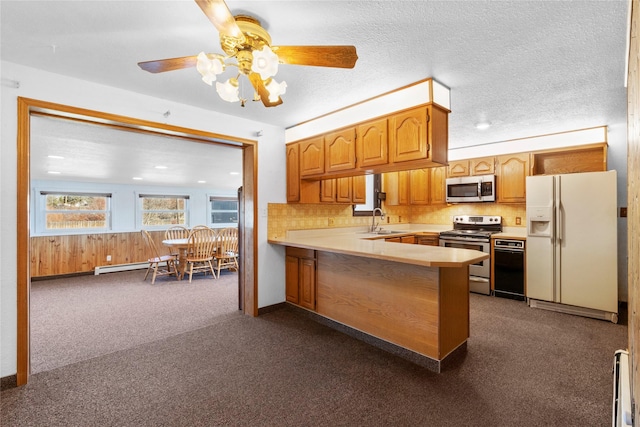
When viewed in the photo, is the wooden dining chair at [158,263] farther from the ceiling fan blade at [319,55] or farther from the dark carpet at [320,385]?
the ceiling fan blade at [319,55]

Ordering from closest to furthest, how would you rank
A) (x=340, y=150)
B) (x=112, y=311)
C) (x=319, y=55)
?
(x=319, y=55), (x=340, y=150), (x=112, y=311)

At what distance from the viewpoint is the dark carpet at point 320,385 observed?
1756mm

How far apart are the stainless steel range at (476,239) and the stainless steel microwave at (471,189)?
1.30 feet

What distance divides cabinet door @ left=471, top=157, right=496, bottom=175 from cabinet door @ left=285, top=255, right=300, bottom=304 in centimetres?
327

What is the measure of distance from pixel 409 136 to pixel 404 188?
3.15m

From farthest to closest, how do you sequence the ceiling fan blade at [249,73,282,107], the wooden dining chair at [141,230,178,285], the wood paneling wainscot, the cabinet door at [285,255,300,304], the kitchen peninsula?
the wood paneling wainscot, the wooden dining chair at [141,230,178,285], the cabinet door at [285,255,300,304], the kitchen peninsula, the ceiling fan blade at [249,73,282,107]

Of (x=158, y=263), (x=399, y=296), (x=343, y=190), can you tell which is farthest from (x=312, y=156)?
(x=158, y=263)

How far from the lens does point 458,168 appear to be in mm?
4941

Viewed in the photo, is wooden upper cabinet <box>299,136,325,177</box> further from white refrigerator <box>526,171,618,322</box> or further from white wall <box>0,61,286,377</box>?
white refrigerator <box>526,171,618,322</box>

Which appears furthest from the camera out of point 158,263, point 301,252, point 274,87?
point 158,263

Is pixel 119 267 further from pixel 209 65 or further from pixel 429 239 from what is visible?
pixel 209 65

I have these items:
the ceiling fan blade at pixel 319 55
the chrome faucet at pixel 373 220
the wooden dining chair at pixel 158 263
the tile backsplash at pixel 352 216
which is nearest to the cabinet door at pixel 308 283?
the tile backsplash at pixel 352 216

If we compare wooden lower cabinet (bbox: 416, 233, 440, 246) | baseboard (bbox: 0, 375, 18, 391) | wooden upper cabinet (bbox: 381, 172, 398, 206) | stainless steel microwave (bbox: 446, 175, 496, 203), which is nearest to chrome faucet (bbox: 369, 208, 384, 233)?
wooden upper cabinet (bbox: 381, 172, 398, 206)

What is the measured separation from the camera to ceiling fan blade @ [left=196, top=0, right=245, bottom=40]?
3.72 feet
